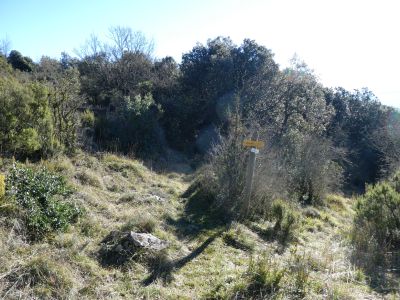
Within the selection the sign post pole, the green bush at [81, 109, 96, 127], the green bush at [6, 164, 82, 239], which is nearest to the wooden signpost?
the sign post pole

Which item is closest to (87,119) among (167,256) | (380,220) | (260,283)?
(167,256)

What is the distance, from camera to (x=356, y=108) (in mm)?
22766

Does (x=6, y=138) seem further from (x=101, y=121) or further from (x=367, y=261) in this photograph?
(x=367, y=261)

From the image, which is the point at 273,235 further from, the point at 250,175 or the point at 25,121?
the point at 25,121

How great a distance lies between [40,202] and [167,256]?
6.95 ft

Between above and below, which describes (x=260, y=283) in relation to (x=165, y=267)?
above

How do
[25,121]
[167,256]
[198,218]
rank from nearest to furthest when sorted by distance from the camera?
[167,256] < [198,218] < [25,121]

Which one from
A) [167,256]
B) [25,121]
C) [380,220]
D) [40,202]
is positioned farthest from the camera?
[25,121]

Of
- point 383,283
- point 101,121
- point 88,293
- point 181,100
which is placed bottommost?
point 88,293

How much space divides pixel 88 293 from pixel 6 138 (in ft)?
16.7

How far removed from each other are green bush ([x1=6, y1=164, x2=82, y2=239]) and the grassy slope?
178 mm

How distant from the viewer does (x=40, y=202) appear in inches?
223

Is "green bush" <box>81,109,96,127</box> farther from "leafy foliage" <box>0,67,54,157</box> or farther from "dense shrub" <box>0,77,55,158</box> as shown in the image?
"leafy foliage" <box>0,67,54,157</box>

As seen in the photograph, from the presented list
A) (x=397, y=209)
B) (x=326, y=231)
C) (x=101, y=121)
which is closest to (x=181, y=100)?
(x=101, y=121)
